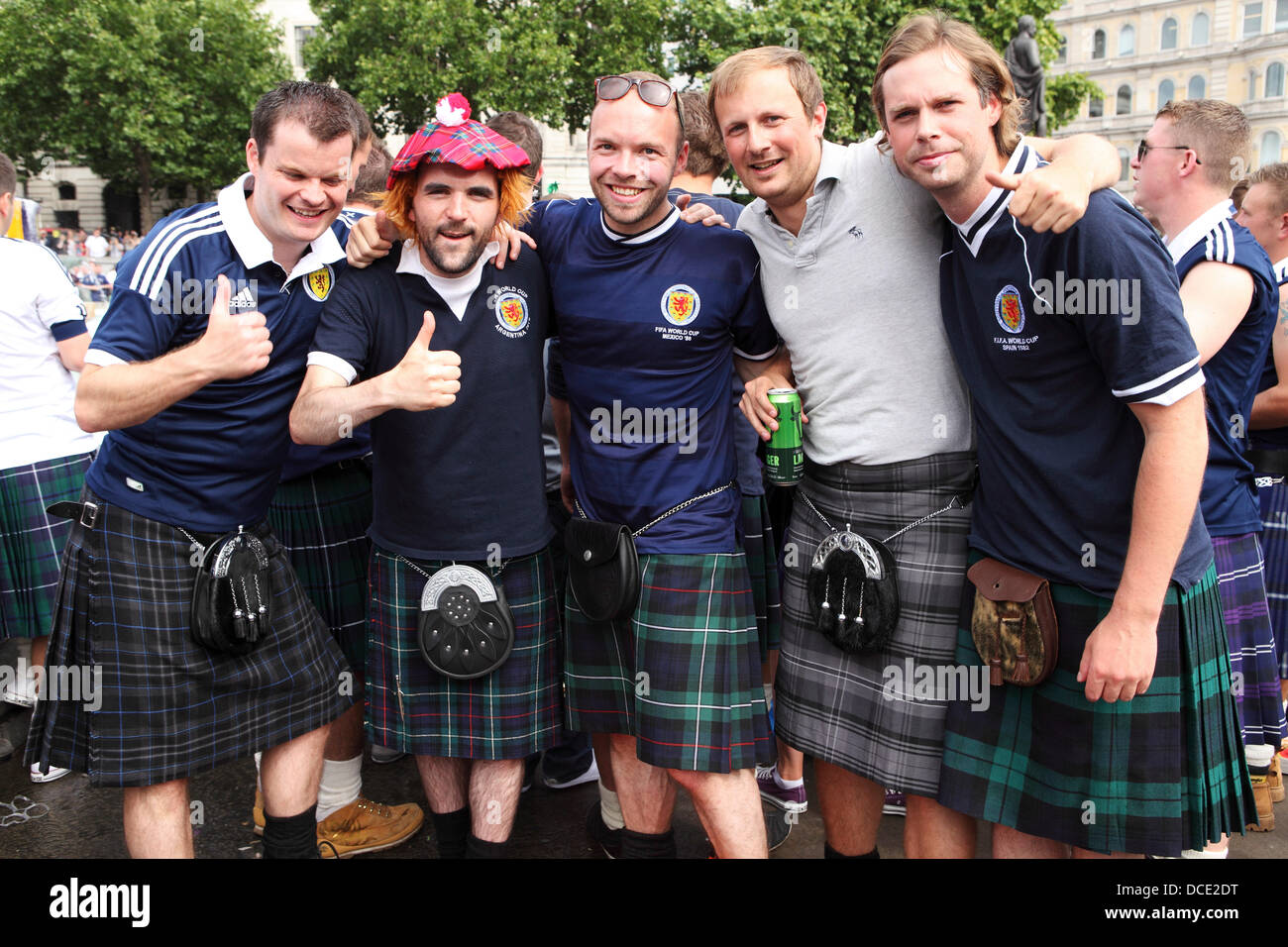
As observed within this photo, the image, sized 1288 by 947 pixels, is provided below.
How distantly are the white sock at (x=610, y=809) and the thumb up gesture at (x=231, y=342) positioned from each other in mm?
1728

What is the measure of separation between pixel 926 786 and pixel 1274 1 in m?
52.9

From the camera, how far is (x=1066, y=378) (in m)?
2.10

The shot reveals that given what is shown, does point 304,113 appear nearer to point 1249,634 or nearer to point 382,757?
point 382,757

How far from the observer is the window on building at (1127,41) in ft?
156

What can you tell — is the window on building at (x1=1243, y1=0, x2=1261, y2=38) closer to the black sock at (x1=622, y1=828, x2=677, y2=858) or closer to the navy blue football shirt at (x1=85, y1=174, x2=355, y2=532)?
the black sock at (x1=622, y1=828, x2=677, y2=858)

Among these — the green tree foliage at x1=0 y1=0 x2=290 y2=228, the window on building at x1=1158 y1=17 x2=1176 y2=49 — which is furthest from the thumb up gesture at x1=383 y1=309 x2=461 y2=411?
the window on building at x1=1158 y1=17 x2=1176 y2=49

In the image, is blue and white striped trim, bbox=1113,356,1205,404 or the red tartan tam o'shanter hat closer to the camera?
blue and white striped trim, bbox=1113,356,1205,404

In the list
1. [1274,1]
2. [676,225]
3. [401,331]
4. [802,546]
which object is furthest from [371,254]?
[1274,1]

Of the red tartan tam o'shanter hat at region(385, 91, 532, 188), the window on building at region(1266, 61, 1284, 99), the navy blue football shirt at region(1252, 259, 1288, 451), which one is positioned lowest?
the navy blue football shirt at region(1252, 259, 1288, 451)

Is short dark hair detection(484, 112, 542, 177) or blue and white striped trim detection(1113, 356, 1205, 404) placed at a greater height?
short dark hair detection(484, 112, 542, 177)

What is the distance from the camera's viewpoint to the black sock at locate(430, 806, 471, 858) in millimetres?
2857

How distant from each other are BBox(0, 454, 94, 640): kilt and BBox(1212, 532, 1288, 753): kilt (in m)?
4.00

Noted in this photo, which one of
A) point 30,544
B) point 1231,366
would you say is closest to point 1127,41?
point 1231,366
